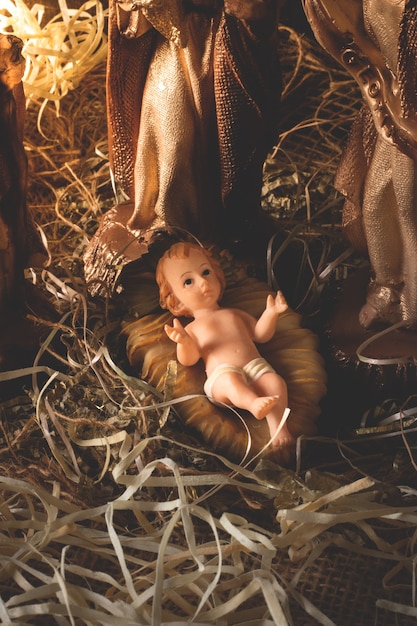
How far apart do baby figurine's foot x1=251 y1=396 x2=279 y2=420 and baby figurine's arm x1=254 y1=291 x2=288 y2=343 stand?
146 millimetres

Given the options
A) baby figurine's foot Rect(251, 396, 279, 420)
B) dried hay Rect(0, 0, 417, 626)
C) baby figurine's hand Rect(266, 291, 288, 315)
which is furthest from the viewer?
baby figurine's hand Rect(266, 291, 288, 315)

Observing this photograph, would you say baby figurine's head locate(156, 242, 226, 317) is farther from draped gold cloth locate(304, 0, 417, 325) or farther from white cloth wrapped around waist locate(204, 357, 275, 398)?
draped gold cloth locate(304, 0, 417, 325)

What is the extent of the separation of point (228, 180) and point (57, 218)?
49 centimetres

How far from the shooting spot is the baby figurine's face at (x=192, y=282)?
1530mm

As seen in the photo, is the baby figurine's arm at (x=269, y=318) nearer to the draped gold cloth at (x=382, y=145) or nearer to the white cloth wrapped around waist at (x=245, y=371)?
the white cloth wrapped around waist at (x=245, y=371)

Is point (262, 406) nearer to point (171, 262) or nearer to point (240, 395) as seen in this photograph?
point (240, 395)

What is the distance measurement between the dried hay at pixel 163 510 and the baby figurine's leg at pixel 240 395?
0.26 ft

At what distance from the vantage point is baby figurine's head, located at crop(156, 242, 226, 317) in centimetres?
155

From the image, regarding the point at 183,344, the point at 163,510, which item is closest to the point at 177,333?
the point at 183,344

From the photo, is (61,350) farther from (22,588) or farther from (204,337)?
(22,588)

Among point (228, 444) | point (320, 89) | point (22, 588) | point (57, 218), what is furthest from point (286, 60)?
point (22, 588)

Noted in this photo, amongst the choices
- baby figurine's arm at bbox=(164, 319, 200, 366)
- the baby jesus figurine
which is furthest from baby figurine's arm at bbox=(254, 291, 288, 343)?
baby figurine's arm at bbox=(164, 319, 200, 366)

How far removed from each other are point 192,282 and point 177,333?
9 cm

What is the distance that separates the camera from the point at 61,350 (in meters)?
1.71
